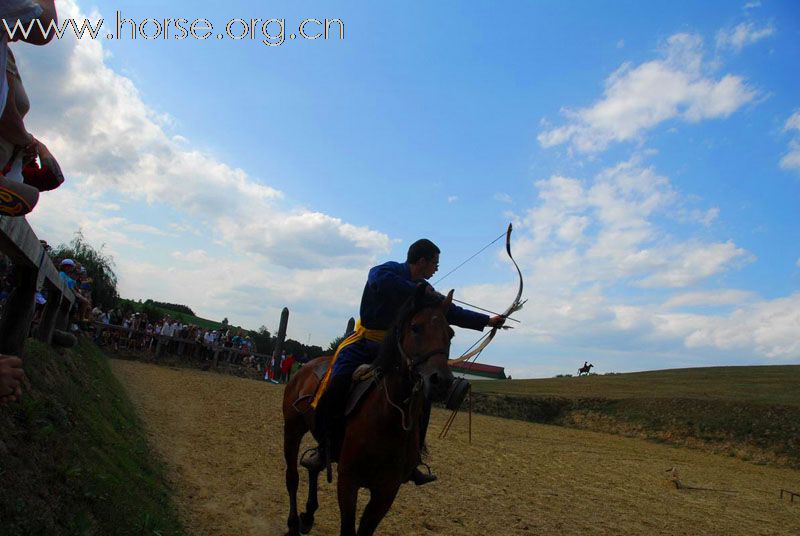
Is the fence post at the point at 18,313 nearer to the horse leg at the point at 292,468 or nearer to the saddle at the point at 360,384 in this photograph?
the saddle at the point at 360,384

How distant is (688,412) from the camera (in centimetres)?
2862

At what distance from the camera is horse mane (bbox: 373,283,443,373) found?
4746mm

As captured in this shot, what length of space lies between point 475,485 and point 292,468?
511 centimetres

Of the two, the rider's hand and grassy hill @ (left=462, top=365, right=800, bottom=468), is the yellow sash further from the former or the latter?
grassy hill @ (left=462, top=365, right=800, bottom=468)

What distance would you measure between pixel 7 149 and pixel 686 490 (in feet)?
50.5

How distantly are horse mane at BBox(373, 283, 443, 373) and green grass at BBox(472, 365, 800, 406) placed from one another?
32914mm

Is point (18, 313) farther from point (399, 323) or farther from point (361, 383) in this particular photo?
point (399, 323)

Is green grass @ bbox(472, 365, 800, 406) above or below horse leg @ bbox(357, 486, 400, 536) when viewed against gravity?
above

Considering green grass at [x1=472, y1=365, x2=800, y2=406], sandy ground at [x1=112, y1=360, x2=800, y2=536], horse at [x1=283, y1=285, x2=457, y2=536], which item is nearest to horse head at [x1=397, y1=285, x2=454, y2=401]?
horse at [x1=283, y1=285, x2=457, y2=536]

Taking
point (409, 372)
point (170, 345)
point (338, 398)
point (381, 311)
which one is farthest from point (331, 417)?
point (170, 345)

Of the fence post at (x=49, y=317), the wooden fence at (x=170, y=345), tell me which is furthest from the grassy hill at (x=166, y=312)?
the fence post at (x=49, y=317)

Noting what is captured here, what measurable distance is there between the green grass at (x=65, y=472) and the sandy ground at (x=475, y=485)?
1.05 metres

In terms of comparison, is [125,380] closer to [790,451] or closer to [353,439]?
[353,439]

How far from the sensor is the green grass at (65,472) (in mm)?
A: 3006
